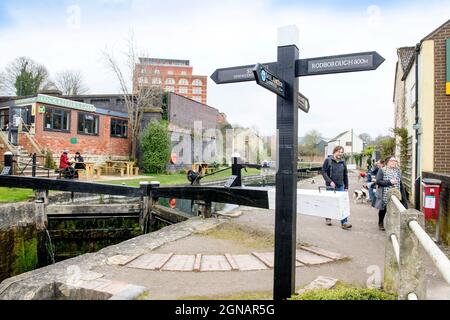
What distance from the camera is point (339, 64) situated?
2887 millimetres

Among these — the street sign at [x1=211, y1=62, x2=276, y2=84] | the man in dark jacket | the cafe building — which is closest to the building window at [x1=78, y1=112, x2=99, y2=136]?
the cafe building

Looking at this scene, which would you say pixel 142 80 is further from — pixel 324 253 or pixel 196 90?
pixel 196 90

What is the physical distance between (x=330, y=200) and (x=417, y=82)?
6685 mm

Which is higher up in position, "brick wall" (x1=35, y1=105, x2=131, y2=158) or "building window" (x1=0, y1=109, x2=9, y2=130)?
"building window" (x1=0, y1=109, x2=9, y2=130)

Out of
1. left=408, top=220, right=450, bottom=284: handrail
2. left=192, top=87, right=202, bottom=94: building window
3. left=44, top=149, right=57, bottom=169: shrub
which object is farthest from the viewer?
left=192, top=87, right=202, bottom=94: building window

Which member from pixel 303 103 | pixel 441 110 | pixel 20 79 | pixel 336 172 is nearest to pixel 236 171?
pixel 336 172

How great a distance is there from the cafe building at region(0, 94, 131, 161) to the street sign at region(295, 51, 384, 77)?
65.7 ft

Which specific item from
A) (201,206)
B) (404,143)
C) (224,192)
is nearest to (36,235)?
(201,206)

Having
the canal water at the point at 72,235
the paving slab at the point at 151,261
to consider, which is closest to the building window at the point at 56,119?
the canal water at the point at 72,235

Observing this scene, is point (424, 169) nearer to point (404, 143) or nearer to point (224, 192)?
point (404, 143)

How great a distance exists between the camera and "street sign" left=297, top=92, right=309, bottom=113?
3.24 meters

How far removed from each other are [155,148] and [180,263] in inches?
839

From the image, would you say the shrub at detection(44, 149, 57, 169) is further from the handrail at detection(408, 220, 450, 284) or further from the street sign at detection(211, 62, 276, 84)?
the handrail at detection(408, 220, 450, 284)

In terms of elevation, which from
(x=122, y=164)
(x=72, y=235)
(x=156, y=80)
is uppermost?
(x=156, y=80)
